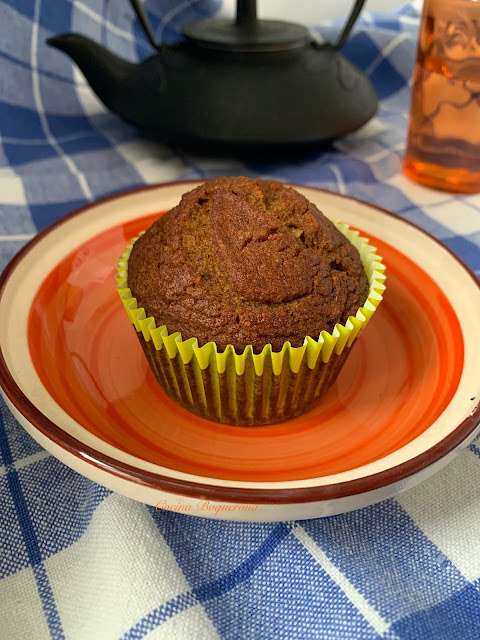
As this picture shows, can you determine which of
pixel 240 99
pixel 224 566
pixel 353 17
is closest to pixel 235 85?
pixel 240 99

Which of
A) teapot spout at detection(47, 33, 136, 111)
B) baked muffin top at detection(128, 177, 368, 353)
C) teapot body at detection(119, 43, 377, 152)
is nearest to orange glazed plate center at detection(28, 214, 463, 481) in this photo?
baked muffin top at detection(128, 177, 368, 353)

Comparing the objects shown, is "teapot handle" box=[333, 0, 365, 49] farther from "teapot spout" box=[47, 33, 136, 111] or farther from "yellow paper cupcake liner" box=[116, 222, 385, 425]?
"yellow paper cupcake liner" box=[116, 222, 385, 425]

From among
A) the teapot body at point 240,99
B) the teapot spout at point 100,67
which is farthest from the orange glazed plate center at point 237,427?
the teapot spout at point 100,67

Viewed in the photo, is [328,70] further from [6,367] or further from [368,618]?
[368,618]

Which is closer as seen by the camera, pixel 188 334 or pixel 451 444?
pixel 451 444

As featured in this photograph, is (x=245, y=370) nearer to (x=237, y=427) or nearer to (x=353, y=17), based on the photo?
(x=237, y=427)

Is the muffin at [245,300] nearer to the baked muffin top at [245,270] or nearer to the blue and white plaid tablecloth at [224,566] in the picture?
the baked muffin top at [245,270]

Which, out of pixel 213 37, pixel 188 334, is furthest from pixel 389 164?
pixel 188 334

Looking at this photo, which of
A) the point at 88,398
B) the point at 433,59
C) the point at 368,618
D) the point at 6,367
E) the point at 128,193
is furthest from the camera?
Answer: the point at 433,59
